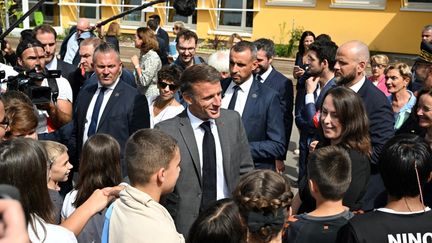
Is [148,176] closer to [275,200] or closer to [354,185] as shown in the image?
[275,200]

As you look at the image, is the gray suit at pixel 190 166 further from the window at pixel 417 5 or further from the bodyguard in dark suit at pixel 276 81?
the window at pixel 417 5

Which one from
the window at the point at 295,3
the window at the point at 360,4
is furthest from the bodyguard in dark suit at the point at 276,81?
the window at the point at 295,3

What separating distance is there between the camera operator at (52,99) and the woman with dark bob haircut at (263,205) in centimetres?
248

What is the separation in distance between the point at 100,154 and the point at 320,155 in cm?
136

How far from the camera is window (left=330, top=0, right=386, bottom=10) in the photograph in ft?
47.4

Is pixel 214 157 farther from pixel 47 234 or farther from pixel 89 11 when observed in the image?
pixel 89 11

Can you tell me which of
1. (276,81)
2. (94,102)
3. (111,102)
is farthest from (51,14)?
(111,102)

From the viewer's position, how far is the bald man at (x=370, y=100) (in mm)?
3814

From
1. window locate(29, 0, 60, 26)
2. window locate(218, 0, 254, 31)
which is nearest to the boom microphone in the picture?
window locate(218, 0, 254, 31)

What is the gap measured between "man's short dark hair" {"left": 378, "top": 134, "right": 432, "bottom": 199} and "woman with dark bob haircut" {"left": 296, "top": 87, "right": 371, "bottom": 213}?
0.64 metres

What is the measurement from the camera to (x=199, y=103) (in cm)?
335

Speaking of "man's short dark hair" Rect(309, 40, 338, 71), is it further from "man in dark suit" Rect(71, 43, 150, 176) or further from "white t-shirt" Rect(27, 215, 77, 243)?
"white t-shirt" Rect(27, 215, 77, 243)

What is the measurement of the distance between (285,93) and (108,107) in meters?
1.92

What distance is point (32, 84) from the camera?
4.49 m
